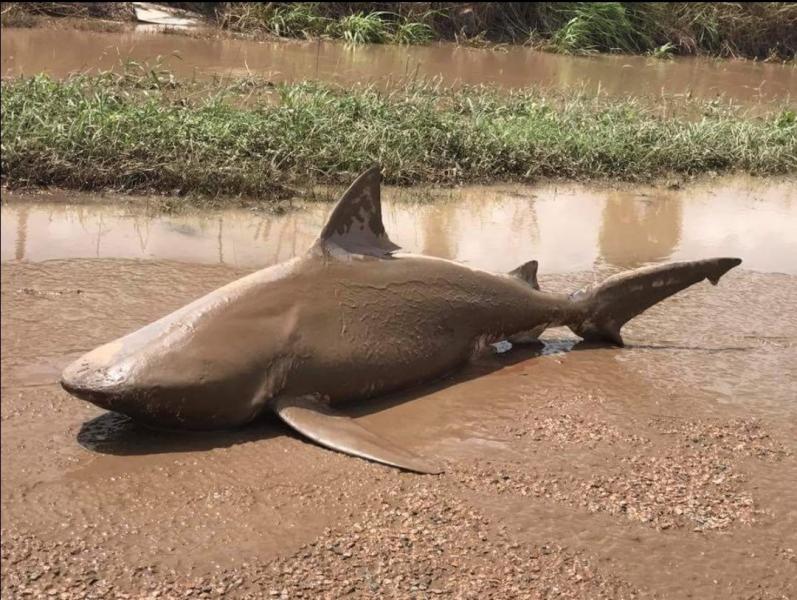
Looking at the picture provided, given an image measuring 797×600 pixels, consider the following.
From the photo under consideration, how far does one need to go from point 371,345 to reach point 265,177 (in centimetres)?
354

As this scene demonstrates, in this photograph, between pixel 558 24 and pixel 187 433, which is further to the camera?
pixel 558 24

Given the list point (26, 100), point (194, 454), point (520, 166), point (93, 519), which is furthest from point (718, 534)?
point (520, 166)

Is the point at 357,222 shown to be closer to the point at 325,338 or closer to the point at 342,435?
the point at 325,338

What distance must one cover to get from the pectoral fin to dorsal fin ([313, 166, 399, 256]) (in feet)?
2.43

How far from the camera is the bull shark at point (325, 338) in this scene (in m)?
4.38

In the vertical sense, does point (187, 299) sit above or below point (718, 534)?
above

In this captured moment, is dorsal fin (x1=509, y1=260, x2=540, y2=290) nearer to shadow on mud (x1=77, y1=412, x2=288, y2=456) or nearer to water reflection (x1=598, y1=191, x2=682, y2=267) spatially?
shadow on mud (x1=77, y1=412, x2=288, y2=456)

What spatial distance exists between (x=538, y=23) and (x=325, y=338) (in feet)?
52.8

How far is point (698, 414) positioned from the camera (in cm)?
564

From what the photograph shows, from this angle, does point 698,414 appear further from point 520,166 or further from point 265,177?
point 520,166

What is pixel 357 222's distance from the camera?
16.8ft

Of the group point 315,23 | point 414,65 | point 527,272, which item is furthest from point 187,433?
point 315,23

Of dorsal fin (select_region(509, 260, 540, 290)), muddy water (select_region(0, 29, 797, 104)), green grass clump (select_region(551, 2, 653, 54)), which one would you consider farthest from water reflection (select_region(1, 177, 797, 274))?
green grass clump (select_region(551, 2, 653, 54))

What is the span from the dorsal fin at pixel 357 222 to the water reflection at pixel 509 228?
1483 mm
